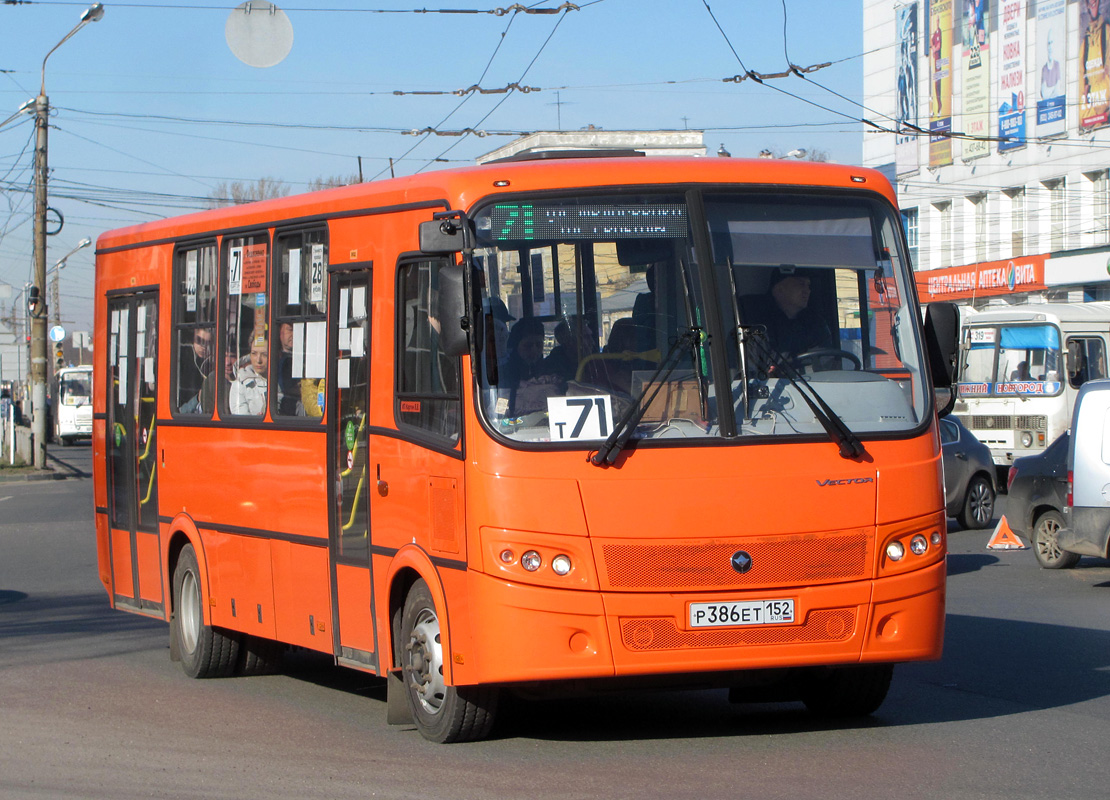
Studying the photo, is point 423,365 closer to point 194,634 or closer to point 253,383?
point 253,383

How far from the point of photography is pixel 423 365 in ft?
25.2

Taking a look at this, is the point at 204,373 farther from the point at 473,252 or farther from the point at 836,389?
the point at 836,389

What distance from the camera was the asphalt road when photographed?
6602 mm

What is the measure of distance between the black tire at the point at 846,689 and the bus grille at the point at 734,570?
106cm

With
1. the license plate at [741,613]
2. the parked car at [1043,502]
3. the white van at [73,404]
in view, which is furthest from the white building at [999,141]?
the license plate at [741,613]

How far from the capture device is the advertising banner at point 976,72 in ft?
173

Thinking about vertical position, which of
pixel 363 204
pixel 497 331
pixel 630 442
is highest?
pixel 363 204

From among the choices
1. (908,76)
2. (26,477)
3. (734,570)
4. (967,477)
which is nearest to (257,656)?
(734,570)

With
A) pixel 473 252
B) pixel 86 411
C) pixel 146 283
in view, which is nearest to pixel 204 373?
pixel 146 283

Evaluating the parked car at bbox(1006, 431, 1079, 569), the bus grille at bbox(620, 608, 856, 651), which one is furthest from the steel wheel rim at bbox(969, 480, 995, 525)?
the bus grille at bbox(620, 608, 856, 651)

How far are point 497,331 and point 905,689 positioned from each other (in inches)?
147

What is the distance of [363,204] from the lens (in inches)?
332

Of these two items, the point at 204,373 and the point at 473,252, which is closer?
the point at 473,252

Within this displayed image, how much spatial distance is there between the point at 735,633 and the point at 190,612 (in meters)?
4.97
